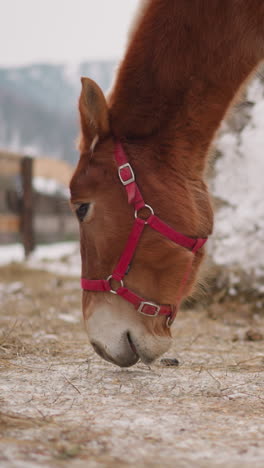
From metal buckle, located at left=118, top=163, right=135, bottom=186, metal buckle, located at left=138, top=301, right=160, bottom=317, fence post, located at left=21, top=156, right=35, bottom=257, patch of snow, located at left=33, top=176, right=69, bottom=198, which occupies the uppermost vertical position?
metal buckle, located at left=118, top=163, right=135, bottom=186

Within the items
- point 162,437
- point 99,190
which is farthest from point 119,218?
point 162,437

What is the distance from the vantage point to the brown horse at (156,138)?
2.48 m

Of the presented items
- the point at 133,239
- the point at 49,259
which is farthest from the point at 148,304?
the point at 49,259

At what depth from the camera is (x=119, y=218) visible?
2494mm

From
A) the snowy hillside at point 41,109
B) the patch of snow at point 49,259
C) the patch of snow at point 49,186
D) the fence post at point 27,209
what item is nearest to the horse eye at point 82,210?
the patch of snow at point 49,259

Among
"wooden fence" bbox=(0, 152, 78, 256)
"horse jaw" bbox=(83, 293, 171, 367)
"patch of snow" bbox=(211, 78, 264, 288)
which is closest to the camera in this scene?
"horse jaw" bbox=(83, 293, 171, 367)

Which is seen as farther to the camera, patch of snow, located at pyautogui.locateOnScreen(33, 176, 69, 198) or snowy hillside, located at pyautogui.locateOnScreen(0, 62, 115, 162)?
snowy hillside, located at pyautogui.locateOnScreen(0, 62, 115, 162)

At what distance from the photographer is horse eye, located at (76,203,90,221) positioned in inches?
102

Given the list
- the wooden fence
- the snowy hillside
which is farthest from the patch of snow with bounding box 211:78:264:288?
the snowy hillside

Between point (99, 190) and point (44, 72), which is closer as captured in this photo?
point (99, 190)

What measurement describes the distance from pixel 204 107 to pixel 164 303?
0.92m

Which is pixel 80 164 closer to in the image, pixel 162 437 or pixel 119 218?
pixel 119 218

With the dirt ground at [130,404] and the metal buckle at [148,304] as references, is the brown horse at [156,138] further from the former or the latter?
the dirt ground at [130,404]

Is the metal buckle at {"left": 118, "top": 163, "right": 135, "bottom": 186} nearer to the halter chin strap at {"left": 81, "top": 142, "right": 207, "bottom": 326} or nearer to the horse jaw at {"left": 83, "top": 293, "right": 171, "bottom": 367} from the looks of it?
the halter chin strap at {"left": 81, "top": 142, "right": 207, "bottom": 326}
